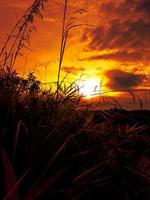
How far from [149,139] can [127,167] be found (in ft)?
1.45

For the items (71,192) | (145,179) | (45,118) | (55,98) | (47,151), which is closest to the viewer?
(71,192)

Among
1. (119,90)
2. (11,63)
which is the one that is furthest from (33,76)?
(119,90)

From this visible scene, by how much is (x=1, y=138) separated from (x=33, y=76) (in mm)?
2200

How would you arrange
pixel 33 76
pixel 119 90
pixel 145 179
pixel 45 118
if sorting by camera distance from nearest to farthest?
pixel 145 179 < pixel 45 118 < pixel 119 90 < pixel 33 76

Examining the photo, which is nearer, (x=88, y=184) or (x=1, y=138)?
(x=88, y=184)

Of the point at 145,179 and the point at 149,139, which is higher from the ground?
the point at 149,139

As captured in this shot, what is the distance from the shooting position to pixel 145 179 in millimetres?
3793

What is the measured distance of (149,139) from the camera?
4.11 meters

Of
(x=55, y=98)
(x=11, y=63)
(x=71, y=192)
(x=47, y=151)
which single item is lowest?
(x=71, y=192)

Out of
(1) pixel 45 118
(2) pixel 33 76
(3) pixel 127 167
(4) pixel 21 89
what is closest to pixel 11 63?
(4) pixel 21 89

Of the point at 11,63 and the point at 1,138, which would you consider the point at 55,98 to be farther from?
the point at 1,138

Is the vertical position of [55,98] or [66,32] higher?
[66,32]

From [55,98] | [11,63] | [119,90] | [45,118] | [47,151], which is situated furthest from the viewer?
[11,63]

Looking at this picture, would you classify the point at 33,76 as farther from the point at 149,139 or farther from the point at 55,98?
the point at 149,139
